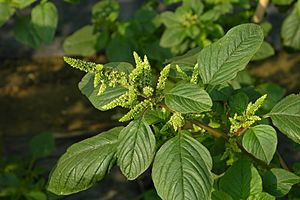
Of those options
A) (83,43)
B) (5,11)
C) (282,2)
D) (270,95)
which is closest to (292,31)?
(282,2)

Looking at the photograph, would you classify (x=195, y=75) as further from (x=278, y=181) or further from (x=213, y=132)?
(x=278, y=181)

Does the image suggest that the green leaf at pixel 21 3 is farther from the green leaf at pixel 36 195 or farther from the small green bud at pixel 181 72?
the small green bud at pixel 181 72

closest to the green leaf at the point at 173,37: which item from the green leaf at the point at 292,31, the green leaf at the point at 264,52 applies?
the green leaf at the point at 264,52

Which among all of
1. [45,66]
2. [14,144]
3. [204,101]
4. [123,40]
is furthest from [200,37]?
[45,66]

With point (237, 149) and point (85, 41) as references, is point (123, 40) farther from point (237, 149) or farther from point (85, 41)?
point (237, 149)

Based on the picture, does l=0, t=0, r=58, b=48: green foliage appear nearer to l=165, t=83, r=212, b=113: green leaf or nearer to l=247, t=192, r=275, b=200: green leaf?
l=165, t=83, r=212, b=113: green leaf

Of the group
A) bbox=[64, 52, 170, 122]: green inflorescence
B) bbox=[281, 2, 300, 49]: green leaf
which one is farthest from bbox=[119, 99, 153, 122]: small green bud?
bbox=[281, 2, 300, 49]: green leaf
